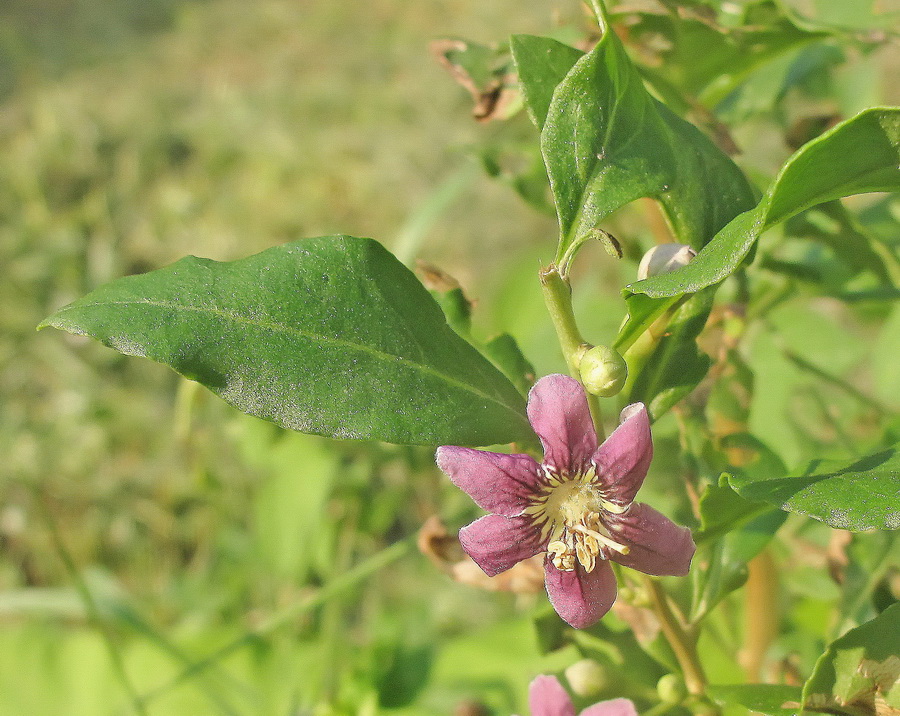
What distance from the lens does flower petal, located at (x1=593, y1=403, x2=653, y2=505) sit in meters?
0.49

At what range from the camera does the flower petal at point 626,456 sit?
0.49 m

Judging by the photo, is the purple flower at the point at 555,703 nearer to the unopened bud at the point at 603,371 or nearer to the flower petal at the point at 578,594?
the flower petal at the point at 578,594

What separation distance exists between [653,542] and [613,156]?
23 centimetres

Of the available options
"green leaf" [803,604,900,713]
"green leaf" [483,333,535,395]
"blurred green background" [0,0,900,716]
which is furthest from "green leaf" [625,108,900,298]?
"blurred green background" [0,0,900,716]

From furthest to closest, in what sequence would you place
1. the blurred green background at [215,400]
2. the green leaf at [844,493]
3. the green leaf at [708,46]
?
the blurred green background at [215,400]
the green leaf at [708,46]
the green leaf at [844,493]

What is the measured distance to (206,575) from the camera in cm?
223

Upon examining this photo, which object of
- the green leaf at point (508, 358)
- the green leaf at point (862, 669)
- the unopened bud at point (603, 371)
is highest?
the unopened bud at point (603, 371)

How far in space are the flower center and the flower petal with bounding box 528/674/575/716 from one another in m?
0.11

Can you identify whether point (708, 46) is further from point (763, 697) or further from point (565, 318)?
point (763, 697)

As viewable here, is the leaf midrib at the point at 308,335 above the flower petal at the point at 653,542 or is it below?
above

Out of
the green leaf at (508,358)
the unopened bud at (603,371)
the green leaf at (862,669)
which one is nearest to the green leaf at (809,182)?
the unopened bud at (603,371)

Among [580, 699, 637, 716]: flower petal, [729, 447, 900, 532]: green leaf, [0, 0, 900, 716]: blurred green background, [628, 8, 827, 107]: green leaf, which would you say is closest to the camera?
[729, 447, 900, 532]: green leaf

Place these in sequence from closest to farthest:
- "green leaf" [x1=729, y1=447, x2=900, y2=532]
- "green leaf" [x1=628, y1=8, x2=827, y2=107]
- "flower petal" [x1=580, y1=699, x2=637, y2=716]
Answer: "green leaf" [x1=729, y1=447, x2=900, y2=532] → "flower petal" [x1=580, y1=699, x2=637, y2=716] → "green leaf" [x1=628, y1=8, x2=827, y2=107]

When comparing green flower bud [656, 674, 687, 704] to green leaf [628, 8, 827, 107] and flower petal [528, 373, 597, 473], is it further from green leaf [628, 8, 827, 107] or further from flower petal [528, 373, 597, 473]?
green leaf [628, 8, 827, 107]
